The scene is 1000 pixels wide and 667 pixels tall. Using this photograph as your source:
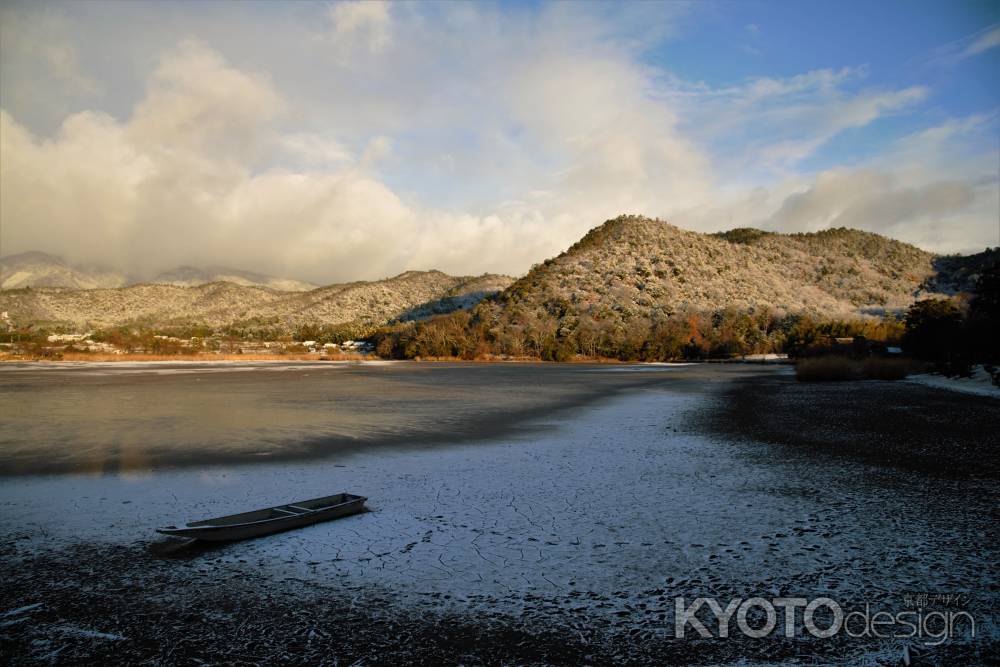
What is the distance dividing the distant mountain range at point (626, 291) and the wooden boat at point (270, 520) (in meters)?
83.4

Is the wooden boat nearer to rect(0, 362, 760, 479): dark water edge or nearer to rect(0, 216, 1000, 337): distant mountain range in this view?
rect(0, 362, 760, 479): dark water edge

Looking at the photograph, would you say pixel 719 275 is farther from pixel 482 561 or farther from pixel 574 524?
pixel 482 561

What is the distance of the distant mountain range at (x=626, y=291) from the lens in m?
98.9

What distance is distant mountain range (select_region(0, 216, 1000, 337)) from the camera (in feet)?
325

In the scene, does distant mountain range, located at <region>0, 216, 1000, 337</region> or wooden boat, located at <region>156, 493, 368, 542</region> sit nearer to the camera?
wooden boat, located at <region>156, 493, 368, 542</region>

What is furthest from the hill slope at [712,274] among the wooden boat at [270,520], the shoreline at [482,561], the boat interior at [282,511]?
the wooden boat at [270,520]

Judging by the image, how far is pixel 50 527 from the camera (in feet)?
29.2

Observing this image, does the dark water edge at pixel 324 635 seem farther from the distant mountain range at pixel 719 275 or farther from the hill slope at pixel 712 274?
the hill slope at pixel 712 274

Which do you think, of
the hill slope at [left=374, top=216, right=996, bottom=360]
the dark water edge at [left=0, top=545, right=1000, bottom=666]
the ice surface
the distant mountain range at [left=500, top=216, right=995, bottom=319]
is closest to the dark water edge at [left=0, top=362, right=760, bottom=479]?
the ice surface

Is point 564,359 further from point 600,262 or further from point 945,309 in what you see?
point 945,309

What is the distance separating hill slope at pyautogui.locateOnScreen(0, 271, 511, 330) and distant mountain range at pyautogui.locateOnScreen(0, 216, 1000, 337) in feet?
1.25

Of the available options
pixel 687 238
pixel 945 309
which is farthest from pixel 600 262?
pixel 945 309

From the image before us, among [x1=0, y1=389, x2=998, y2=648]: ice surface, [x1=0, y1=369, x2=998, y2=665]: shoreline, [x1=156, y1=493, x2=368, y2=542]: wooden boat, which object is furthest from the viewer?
[x1=156, y1=493, x2=368, y2=542]: wooden boat

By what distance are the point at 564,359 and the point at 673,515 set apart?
3034 inches
